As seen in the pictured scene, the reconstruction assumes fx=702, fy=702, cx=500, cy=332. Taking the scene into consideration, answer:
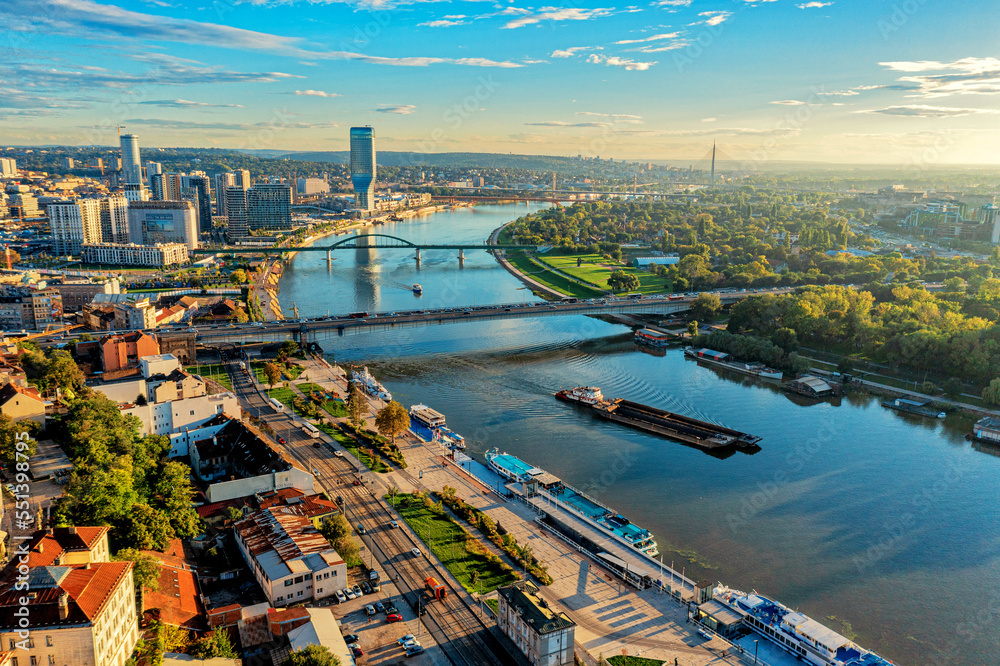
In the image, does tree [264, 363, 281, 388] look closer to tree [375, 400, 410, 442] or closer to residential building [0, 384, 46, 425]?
tree [375, 400, 410, 442]

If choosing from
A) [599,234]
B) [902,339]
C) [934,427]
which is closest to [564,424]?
[934,427]

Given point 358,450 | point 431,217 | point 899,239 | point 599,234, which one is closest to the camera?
point 358,450

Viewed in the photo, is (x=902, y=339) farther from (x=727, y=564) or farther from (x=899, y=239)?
(x=899, y=239)

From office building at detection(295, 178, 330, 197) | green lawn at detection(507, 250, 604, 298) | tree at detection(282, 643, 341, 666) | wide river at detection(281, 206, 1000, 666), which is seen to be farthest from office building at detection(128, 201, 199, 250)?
office building at detection(295, 178, 330, 197)

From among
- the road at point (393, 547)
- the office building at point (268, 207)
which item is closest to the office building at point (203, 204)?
the office building at point (268, 207)

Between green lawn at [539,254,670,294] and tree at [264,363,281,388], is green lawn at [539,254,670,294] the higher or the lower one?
the higher one

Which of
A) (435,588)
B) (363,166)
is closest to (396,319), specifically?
(435,588)
